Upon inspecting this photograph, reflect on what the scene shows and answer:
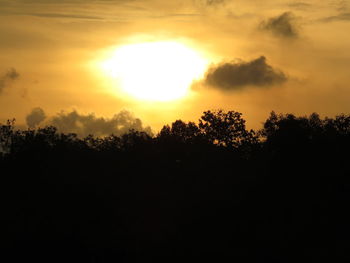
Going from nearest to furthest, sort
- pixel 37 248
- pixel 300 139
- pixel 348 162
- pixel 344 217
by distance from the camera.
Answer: pixel 37 248 → pixel 344 217 → pixel 348 162 → pixel 300 139

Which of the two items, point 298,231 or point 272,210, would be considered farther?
point 272,210

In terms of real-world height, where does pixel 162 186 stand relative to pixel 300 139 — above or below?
below

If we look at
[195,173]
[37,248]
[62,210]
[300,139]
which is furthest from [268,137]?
[37,248]

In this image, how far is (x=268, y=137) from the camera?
131500 millimetres

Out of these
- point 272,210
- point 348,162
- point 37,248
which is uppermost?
point 348,162

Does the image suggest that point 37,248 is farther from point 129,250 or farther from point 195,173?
point 195,173

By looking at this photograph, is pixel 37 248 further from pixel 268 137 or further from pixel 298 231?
pixel 268 137

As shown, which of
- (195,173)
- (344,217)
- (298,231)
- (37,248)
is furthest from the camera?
(195,173)

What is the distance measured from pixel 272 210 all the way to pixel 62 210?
26.4m

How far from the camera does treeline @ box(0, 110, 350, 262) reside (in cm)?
7606

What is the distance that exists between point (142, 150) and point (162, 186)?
1992 cm

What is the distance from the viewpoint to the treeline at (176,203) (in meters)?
76.1

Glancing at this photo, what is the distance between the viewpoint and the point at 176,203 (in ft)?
287

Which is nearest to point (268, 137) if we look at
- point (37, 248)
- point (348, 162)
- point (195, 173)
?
point (348, 162)
